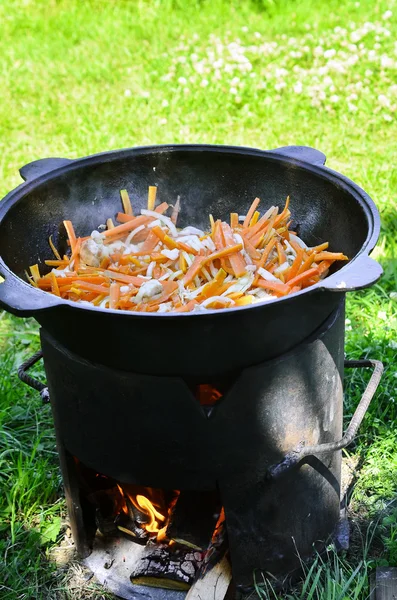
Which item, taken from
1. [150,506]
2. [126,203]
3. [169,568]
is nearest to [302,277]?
[126,203]

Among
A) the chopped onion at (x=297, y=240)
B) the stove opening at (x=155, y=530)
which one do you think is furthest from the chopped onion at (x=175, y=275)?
the stove opening at (x=155, y=530)

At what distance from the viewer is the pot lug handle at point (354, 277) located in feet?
6.17

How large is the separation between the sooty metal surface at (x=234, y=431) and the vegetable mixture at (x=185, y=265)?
21 cm

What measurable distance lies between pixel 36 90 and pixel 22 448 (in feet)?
15.3

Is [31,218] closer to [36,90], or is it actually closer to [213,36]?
[36,90]

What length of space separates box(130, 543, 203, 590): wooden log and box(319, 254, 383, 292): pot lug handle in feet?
4.30

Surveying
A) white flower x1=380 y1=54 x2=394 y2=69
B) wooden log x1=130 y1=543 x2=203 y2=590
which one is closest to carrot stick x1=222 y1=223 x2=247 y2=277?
wooden log x1=130 y1=543 x2=203 y2=590

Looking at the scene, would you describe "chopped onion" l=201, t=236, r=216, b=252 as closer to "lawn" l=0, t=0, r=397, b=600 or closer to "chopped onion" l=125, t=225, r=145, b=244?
"chopped onion" l=125, t=225, r=145, b=244

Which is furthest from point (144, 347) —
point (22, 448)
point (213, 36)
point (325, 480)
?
point (213, 36)

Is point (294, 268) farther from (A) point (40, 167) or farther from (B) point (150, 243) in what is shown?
(A) point (40, 167)

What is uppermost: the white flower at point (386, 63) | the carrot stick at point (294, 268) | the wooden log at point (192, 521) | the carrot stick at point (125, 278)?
the carrot stick at point (125, 278)

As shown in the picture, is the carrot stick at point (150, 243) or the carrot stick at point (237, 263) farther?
the carrot stick at point (150, 243)

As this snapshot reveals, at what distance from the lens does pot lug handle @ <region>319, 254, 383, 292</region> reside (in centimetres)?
188

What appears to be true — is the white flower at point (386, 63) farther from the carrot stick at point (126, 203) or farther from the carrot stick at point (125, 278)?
the carrot stick at point (125, 278)
